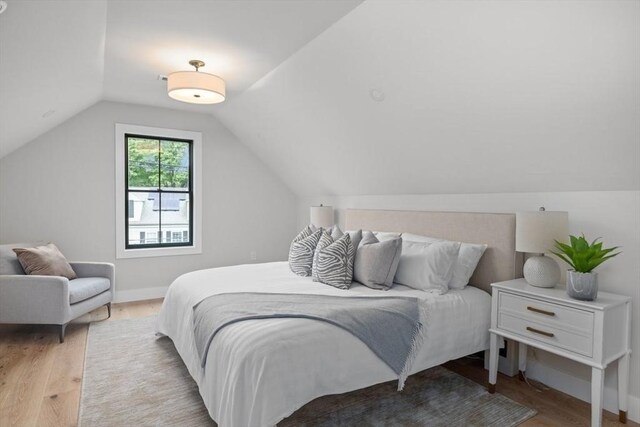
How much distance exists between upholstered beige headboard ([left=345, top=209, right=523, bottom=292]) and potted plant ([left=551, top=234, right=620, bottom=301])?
59cm

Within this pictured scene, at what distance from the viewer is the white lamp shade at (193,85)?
9.47ft

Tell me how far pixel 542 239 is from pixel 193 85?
276 cm

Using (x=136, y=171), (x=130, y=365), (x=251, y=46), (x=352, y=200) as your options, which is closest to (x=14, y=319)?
(x=130, y=365)

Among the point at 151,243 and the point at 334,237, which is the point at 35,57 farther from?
the point at 151,243

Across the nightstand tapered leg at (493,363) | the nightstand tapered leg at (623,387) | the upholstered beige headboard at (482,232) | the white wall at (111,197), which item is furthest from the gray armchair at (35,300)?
the nightstand tapered leg at (623,387)

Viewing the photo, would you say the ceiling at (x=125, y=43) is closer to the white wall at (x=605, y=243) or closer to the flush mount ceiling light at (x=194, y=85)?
the flush mount ceiling light at (x=194, y=85)

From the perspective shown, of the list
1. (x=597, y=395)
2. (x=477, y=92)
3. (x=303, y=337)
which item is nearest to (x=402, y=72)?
(x=477, y=92)

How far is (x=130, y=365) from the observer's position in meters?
2.82

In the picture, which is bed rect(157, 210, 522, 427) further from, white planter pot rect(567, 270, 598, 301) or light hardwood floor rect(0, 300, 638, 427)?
white planter pot rect(567, 270, 598, 301)

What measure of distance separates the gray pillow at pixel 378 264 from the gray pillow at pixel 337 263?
0.09 meters

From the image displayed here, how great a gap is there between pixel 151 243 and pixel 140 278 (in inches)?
18.7

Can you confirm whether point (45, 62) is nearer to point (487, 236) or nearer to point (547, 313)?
point (487, 236)

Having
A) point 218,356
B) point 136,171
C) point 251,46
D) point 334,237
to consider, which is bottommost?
point 218,356

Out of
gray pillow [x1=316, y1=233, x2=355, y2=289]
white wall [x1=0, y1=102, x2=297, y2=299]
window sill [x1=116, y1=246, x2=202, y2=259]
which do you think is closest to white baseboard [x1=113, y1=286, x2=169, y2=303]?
white wall [x1=0, y1=102, x2=297, y2=299]
